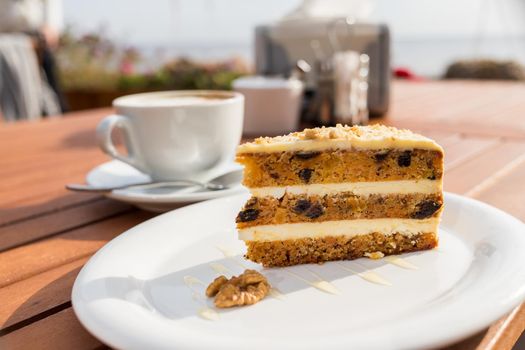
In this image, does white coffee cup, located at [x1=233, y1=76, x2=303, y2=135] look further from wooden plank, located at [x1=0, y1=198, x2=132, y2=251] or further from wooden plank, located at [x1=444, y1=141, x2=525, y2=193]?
wooden plank, located at [x1=0, y1=198, x2=132, y2=251]

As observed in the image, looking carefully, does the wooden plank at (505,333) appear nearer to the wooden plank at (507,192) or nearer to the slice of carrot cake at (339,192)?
the slice of carrot cake at (339,192)

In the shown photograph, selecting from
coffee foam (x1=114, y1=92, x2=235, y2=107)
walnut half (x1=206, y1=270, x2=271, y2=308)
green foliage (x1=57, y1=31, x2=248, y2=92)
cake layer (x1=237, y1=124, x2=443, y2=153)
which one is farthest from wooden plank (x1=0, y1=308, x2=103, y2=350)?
green foliage (x1=57, y1=31, x2=248, y2=92)

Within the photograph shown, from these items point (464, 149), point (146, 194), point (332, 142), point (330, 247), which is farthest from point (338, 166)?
point (464, 149)

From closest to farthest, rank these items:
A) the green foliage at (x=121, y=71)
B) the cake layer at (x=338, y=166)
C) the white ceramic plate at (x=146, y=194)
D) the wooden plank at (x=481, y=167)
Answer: the cake layer at (x=338, y=166) → the white ceramic plate at (x=146, y=194) → the wooden plank at (x=481, y=167) → the green foliage at (x=121, y=71)

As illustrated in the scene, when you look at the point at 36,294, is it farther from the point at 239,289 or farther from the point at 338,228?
the point at 338,228

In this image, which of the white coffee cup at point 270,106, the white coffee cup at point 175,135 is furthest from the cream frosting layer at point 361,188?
the white coffee cup at point 270,106

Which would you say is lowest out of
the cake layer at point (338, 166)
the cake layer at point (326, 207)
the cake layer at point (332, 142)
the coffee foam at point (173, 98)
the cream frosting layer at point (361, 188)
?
the cake layer at point (326, 207)
